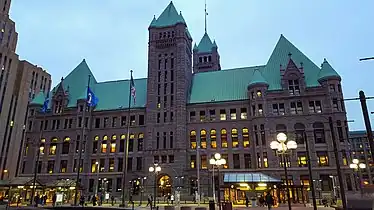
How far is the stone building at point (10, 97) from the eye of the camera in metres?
95.2

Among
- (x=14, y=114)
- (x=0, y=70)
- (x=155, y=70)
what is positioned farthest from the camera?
(x=14, y=114)

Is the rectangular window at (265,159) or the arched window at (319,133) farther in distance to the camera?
the arched window at (319,133)

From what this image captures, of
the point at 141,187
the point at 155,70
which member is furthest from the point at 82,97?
the point at 141,187

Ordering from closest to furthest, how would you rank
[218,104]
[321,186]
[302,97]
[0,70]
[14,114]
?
[321,186] < [302,97] < [218,104] < [0,70] < [14,114]

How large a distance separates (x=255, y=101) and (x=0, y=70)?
250ft

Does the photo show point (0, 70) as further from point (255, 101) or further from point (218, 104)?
point (255, 101)

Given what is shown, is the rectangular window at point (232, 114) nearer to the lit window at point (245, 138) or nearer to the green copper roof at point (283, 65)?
the lit window at point (245, 138)

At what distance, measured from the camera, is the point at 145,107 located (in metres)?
70.8

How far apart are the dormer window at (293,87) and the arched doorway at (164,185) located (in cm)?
3046

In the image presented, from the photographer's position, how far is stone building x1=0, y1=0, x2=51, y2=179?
313ft

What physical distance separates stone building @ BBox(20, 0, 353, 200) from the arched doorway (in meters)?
0.20

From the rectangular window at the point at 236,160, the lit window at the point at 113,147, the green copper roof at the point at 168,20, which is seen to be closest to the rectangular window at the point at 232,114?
the rectangular window at the point at 236,160

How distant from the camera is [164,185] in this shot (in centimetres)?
6356

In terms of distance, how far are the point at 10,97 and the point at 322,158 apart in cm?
9182
